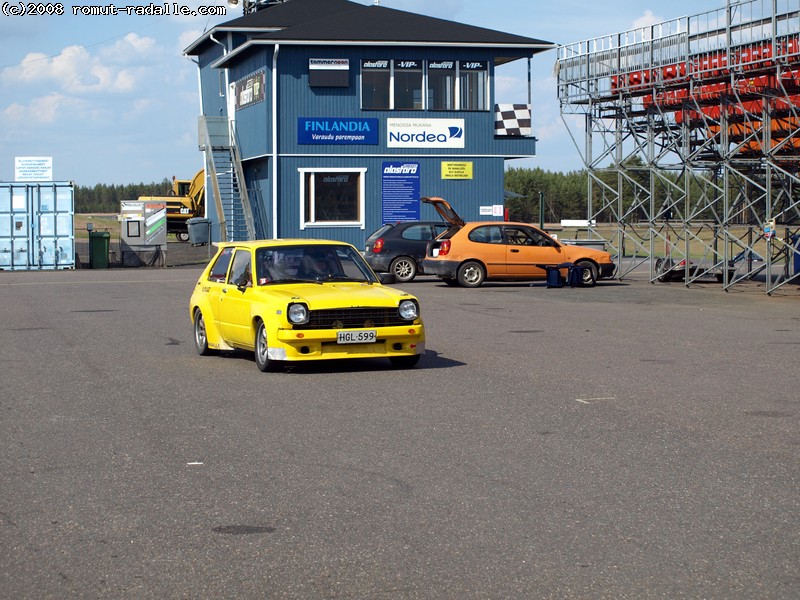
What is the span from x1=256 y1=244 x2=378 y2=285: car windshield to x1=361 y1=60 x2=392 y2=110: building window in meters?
26.9

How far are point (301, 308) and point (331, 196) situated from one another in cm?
2833

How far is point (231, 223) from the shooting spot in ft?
144

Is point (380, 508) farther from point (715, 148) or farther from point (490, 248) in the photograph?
point (715, 148)

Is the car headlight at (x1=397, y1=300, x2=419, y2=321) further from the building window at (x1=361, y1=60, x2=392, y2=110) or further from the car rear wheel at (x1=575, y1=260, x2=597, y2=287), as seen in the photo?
the building window at (x1=361, y1=60, x2=392, y2=110)

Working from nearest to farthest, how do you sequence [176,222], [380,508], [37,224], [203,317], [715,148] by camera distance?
[380,508] → [203,317] → [715,148] → [37,224] → [176,222]

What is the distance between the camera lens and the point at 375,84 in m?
40.3

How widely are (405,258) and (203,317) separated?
636 inches

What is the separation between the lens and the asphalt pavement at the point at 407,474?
5207 mm

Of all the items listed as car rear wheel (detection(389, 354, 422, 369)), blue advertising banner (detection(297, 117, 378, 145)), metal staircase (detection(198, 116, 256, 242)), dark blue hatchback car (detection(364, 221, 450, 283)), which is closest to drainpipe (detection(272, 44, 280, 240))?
blue advertising banner (detection(297, 117, 378, 145))

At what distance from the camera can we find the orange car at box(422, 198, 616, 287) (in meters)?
27.3

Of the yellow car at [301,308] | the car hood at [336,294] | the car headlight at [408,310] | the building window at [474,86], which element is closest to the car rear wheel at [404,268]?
the building window at [474,86]

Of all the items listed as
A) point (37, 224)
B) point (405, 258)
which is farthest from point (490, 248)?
point (37, 224)

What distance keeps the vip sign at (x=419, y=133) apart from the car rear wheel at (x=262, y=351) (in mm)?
28266

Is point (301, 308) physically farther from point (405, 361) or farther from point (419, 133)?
point (419, 133)
